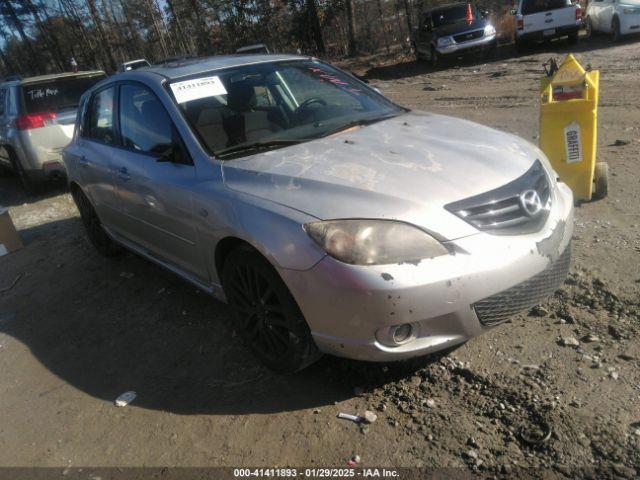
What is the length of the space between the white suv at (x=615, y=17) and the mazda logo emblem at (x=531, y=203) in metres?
14.2

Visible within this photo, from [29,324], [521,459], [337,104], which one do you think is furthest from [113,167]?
[521,459]

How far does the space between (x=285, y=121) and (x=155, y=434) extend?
81.4 inches

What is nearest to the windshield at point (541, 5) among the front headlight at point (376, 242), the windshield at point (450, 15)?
the windshield at point (450, 15)

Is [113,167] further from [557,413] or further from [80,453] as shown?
[557,413]

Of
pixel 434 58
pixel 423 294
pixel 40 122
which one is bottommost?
pixel 434 58

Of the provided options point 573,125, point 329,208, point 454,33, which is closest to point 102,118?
point 329,208

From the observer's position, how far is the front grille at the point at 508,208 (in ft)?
8.54

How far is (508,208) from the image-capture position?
270 centimetres

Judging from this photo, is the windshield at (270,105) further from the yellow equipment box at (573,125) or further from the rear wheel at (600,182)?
the rear wheel at (600,182)

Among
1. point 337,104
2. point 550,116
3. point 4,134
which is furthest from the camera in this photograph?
point 4,134

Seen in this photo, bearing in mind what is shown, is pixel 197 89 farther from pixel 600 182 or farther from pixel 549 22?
pixel 549 22

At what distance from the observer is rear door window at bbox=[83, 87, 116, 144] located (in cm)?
457

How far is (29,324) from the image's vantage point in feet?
14.9

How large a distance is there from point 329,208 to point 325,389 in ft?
3.48
